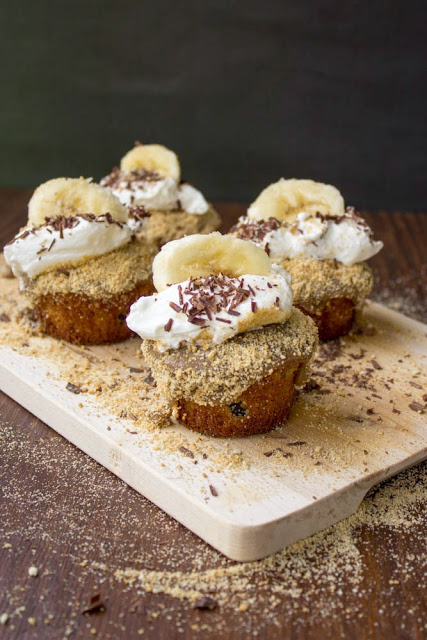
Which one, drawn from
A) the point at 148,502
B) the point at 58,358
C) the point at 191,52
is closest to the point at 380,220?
the point at 191,52

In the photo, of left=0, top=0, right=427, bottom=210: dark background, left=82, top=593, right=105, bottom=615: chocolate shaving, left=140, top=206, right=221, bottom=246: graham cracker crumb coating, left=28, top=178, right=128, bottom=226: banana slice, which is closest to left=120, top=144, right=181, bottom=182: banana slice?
left=140, top=206, right=221, bottom=246: graham cracker crumb coating

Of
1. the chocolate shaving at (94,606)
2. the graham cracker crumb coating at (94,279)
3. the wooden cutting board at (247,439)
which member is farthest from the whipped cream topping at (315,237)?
the chocolate shaving at (94,606)

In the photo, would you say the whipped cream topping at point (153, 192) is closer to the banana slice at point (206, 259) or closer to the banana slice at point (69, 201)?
the banana slice at point (69, 201)

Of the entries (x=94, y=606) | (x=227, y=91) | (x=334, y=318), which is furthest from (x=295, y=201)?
(x=227, y=91)

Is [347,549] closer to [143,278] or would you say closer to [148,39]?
[143,278]

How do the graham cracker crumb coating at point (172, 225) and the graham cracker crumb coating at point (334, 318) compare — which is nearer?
the graham cracker crumb coating at point (334, 318)

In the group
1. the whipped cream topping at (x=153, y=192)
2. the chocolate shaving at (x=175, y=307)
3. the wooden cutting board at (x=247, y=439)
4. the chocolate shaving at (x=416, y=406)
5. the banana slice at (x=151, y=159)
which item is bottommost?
the wooden cutting board at (x=247, y=439)

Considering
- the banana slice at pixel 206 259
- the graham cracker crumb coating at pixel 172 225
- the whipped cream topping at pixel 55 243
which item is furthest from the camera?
the graham cracker crumb coating at pixel 172 225
